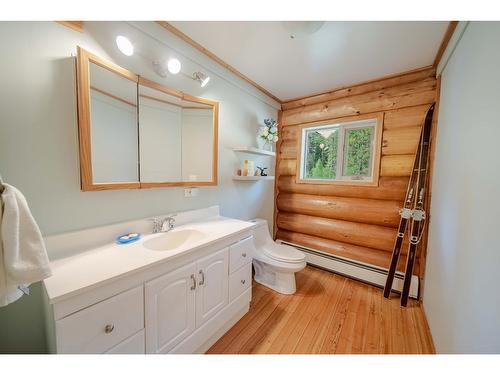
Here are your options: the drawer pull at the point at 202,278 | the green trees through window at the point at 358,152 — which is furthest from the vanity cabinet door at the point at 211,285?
the green trees through window at the point at 358,152

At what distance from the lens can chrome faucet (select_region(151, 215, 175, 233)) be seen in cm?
147

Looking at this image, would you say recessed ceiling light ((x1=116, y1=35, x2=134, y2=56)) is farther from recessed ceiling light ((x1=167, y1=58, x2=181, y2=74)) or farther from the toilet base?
the toilet base

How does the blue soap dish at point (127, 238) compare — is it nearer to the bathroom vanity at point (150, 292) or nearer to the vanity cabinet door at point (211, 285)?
the bathroom vanity at point (150, 292)

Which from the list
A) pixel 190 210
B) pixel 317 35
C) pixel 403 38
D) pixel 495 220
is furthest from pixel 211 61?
pixel 495 220

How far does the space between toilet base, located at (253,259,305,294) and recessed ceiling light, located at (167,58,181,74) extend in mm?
2084

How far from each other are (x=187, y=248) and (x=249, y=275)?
825 millimetres

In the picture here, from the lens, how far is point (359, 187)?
229cm

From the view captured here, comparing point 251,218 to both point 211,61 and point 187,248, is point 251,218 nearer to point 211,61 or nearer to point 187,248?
point 187,248

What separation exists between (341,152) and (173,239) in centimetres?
231

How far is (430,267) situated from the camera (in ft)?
5.60

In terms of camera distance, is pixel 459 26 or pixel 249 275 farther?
pixel 249 275

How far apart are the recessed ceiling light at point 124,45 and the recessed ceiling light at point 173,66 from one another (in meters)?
0.27

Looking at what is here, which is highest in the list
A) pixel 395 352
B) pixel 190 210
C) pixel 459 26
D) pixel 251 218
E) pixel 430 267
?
pixel 459 26

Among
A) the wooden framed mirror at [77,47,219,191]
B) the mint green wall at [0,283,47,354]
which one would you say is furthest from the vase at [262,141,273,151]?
the mint green wall at [0,283,47,354]
